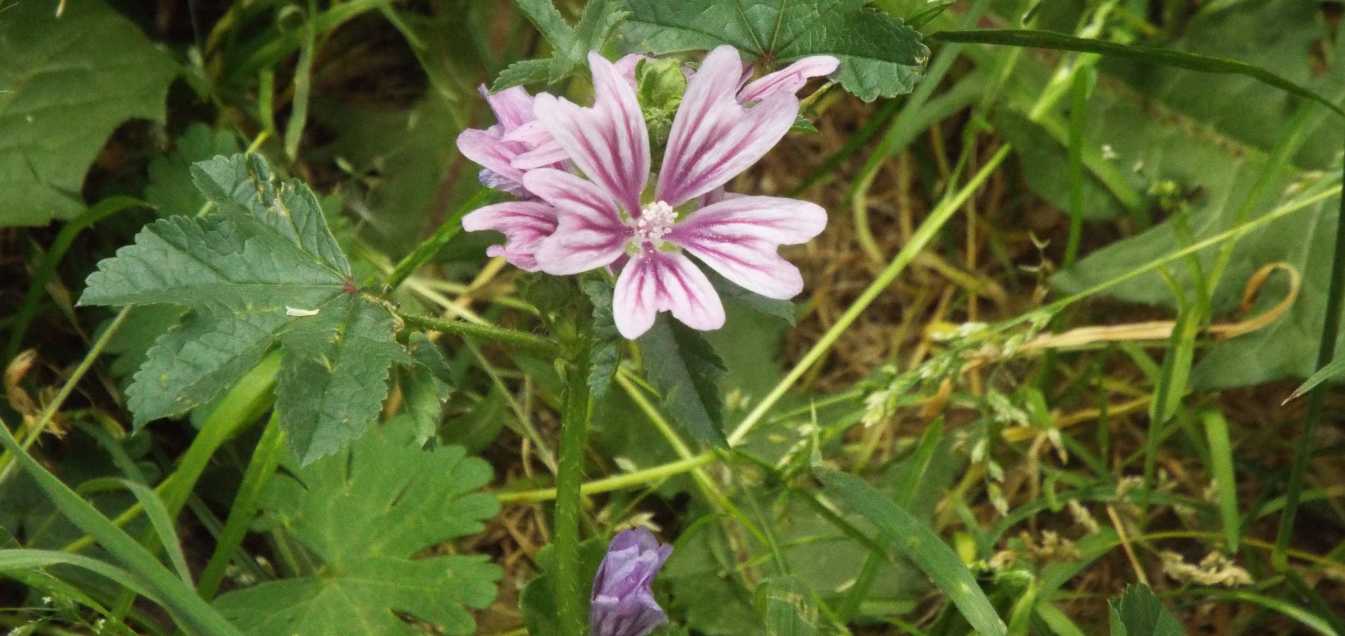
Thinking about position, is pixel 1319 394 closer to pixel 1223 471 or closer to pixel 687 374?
pixel 1223 471

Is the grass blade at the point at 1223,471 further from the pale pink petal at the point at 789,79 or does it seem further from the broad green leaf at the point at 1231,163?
the pale pink petal at the point at 789,79

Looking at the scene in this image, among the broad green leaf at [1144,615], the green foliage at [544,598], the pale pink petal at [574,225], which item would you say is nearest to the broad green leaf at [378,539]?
the green foliage at [544,598]

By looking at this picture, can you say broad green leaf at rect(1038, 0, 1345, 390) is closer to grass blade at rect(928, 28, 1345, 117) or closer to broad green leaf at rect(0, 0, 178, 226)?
grass blade at rect(928, 28, 1345, 117)

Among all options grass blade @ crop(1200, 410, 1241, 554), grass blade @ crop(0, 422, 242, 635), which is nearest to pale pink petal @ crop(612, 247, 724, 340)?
grass blade @ crop(0, 422, 242, 635)

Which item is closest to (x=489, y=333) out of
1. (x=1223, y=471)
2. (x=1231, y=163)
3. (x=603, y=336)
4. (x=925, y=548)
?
(x=603, y=336)

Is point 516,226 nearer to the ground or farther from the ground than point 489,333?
farther from the ground
